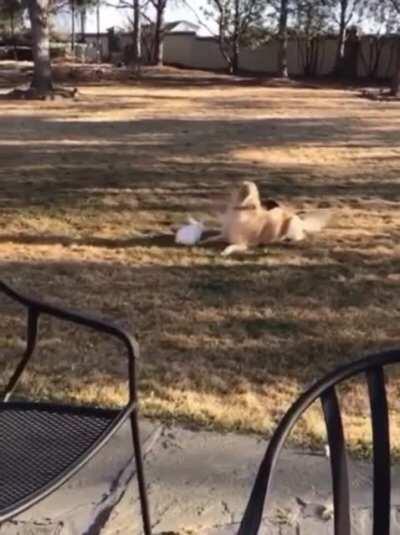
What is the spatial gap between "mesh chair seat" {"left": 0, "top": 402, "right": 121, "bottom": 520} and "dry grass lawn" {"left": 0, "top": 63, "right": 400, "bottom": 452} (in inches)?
39.0

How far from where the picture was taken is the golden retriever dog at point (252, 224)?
5.23 meters

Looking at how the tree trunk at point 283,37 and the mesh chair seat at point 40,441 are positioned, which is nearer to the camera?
the mesh chair seat at point 40,441

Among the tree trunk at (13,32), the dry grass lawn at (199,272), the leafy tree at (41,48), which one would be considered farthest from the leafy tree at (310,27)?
the dry grass lawn at (199,272)

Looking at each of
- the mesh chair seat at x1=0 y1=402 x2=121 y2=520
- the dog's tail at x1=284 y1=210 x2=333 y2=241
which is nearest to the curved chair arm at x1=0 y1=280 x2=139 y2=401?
the mesh chair seat at x1=0 y1=402 x2=121 y2=520

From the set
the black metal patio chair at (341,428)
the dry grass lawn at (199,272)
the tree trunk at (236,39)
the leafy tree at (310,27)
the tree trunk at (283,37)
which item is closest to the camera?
the black metal patio chair at (341,428)

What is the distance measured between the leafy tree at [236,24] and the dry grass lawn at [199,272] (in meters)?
19.8

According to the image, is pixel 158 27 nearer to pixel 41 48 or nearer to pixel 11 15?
pixel 11 15

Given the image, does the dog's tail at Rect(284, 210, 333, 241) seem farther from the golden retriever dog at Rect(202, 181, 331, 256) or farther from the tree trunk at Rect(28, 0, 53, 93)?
the tree trunk at Rect(28, 0, 53, 93)

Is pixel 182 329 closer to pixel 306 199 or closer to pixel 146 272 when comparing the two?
pixel 146 272

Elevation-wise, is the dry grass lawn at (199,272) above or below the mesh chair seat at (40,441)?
below

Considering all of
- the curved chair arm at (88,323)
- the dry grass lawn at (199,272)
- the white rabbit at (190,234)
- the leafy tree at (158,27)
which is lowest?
the dry grass lawn at (199,272)

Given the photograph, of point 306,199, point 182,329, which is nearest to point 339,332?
point 182,329

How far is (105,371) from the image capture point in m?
3.23

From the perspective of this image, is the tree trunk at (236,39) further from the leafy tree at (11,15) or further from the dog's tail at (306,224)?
the dog's tail at (306,224)
